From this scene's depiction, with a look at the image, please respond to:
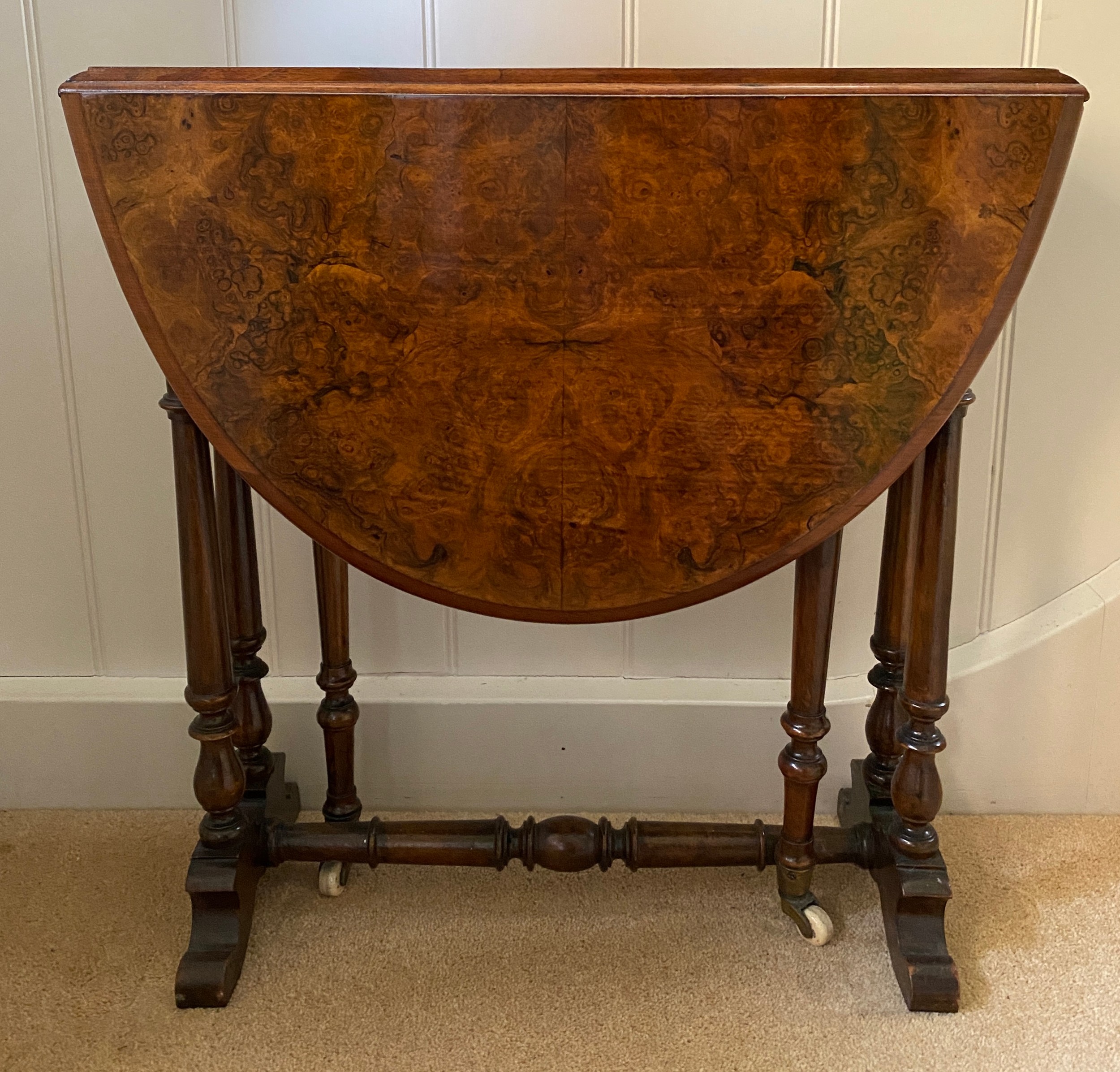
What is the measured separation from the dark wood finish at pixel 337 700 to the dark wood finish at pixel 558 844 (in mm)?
79

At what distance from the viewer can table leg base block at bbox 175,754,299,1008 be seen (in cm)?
124

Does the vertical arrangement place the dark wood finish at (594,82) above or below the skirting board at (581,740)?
above

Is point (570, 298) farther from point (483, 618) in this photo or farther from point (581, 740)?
point (581, 740)

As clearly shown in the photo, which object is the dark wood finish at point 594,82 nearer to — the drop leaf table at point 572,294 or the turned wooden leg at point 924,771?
the drop leaf table at point 572,294

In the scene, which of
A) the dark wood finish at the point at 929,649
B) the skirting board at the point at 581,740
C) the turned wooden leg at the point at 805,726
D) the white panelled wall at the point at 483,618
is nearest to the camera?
the dark wood finish at the point at 929,649

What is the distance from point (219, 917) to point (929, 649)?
33.8 inches

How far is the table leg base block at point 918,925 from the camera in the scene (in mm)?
1227

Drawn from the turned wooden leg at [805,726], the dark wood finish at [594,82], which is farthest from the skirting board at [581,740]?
the dark wood finish at [594,82]

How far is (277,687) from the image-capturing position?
5.24 feet

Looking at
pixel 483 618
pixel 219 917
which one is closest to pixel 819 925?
pixel 483 618

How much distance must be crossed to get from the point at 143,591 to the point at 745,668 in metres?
0.86

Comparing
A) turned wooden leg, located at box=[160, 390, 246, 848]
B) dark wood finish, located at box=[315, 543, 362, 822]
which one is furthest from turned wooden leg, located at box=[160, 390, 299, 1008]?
dark wood finish, located at box=[315, 543, 362, 822]

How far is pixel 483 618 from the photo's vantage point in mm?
1579

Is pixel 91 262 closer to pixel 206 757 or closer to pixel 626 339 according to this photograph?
pixel 206 757
